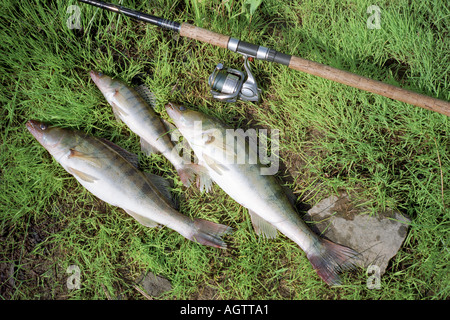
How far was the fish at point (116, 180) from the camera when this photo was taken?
2734mm

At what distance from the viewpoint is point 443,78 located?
312 centimetres

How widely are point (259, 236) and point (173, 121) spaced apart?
1388 millimetres

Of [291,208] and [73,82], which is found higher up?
[73,82]

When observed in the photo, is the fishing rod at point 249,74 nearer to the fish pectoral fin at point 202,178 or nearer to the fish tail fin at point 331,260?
the fish pectoral fin at point 202,178

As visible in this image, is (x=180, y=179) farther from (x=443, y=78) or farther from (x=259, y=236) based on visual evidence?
(x=443, y=78)

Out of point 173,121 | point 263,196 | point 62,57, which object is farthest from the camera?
point 62,57

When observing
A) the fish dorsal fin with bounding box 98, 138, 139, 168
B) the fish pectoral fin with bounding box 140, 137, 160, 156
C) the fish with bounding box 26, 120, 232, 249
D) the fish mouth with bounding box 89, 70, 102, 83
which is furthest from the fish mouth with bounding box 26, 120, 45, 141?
the fish pectoral fin with bounding box 140, 137, 160, 156

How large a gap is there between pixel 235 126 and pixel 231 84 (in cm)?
48

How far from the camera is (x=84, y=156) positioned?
277cm

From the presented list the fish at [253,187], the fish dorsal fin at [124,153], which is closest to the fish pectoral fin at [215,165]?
the fish at [253,187]

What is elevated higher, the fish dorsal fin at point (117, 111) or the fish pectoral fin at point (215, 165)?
the fish dorsal fin at point (117, 111)

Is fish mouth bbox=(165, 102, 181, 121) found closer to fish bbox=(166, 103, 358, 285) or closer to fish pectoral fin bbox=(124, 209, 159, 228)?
fish bbox=(166, 103, 358, 285)

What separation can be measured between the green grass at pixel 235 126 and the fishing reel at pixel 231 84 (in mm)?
301
